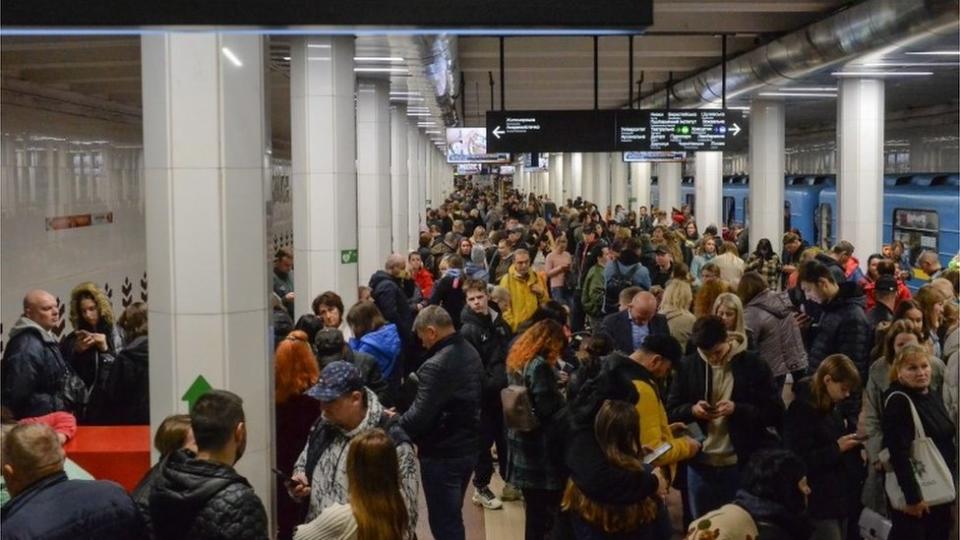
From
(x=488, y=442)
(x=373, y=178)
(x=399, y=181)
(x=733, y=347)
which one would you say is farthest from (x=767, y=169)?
(x=733, y=347)

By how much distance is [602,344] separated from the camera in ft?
23.8

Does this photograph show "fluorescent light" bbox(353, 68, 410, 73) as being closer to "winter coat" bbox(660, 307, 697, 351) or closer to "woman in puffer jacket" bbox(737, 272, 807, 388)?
"winter coat" bbox(660, 307, 697, 351)

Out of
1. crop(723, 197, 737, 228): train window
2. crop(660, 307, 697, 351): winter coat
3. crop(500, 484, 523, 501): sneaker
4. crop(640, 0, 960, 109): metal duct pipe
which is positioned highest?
crop(640, 0, 960, 109): metal duct pipe

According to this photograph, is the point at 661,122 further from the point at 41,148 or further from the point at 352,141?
the point at 41,148

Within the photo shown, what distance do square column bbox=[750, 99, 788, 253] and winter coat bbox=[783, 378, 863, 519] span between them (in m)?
17.4

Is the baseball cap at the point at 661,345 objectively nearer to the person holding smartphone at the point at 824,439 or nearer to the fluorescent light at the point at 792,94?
the person holding smartphone at the point at 824,439

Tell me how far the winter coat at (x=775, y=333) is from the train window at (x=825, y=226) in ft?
54.8

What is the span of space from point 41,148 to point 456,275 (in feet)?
17.3

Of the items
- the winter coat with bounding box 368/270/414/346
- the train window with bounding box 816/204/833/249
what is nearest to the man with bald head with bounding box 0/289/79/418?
the winter coat with bounding box 368/270/414/346

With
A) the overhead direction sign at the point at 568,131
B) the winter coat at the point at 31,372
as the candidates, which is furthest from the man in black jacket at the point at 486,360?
the overhead direction sign at the point at 568,131

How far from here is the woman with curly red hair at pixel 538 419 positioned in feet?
21.6

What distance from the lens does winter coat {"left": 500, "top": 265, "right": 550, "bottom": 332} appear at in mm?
11844

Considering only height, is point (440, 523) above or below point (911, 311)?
below

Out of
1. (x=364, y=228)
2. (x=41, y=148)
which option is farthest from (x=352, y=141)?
(x=364, y=228)
